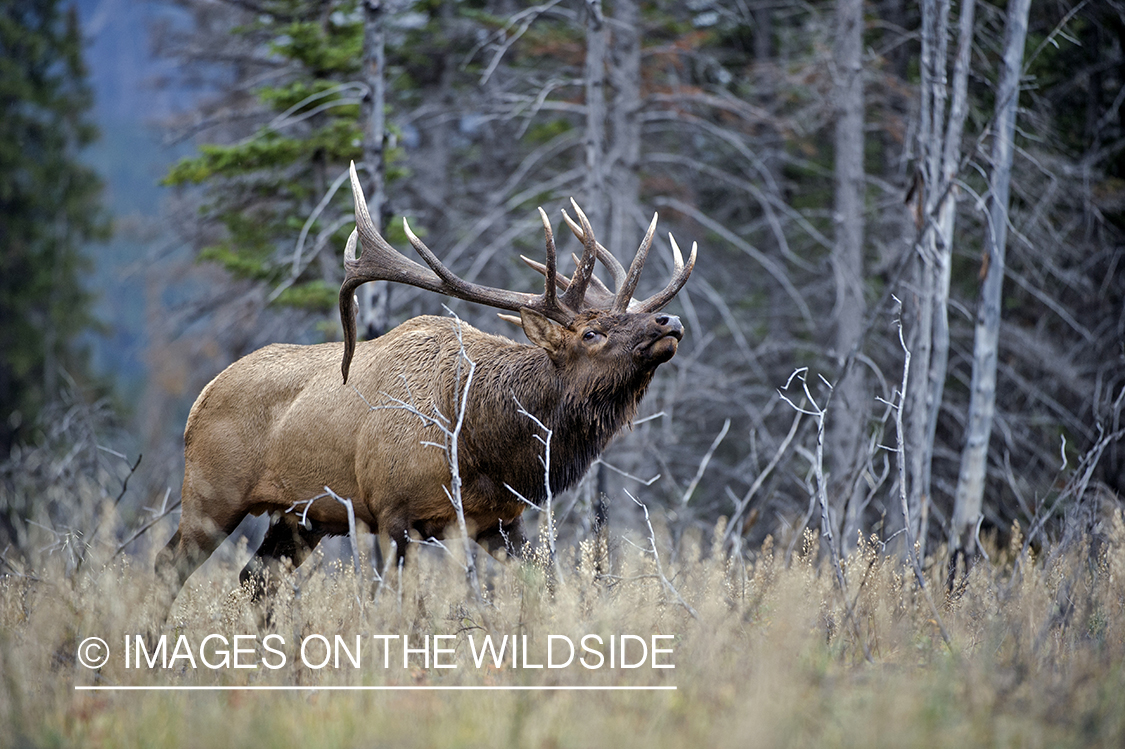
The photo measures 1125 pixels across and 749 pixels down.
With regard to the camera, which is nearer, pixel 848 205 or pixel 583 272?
pixel 583 272

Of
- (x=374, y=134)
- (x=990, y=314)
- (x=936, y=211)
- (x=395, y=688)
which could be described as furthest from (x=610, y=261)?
(x=990, y=314)

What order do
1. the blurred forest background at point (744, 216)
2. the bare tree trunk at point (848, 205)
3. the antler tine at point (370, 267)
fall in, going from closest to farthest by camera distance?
the antler tine at point (370, 267) < the blurred forest background at point (744, 216) < the bare tree trunk at point (848, 205)

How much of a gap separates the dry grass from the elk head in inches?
53.4

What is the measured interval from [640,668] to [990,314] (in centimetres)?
550

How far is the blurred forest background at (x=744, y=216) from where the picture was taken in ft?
25.8

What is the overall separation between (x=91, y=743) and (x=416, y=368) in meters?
2.99

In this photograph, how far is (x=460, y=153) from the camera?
1611cm

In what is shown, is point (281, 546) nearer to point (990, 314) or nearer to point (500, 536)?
point (500, 536)

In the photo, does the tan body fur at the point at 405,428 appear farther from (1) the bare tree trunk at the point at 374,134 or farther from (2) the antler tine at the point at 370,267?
(1) the bare tree trunk at the point at 374,134

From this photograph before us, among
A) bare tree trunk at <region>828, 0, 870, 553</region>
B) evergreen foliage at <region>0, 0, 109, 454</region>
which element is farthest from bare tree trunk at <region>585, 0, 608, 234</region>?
evergreen foliage at <region>0, 0, 109, 454</region>

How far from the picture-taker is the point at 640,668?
13.2ft

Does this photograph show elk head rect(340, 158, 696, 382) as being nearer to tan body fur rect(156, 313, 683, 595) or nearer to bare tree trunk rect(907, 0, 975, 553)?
tan body fur rect(156, 313, 683, 595)

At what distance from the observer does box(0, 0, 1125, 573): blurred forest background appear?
25.8 ft

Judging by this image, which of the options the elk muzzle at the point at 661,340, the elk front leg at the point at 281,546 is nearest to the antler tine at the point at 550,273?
the elk muzzle at the point at 661,340
